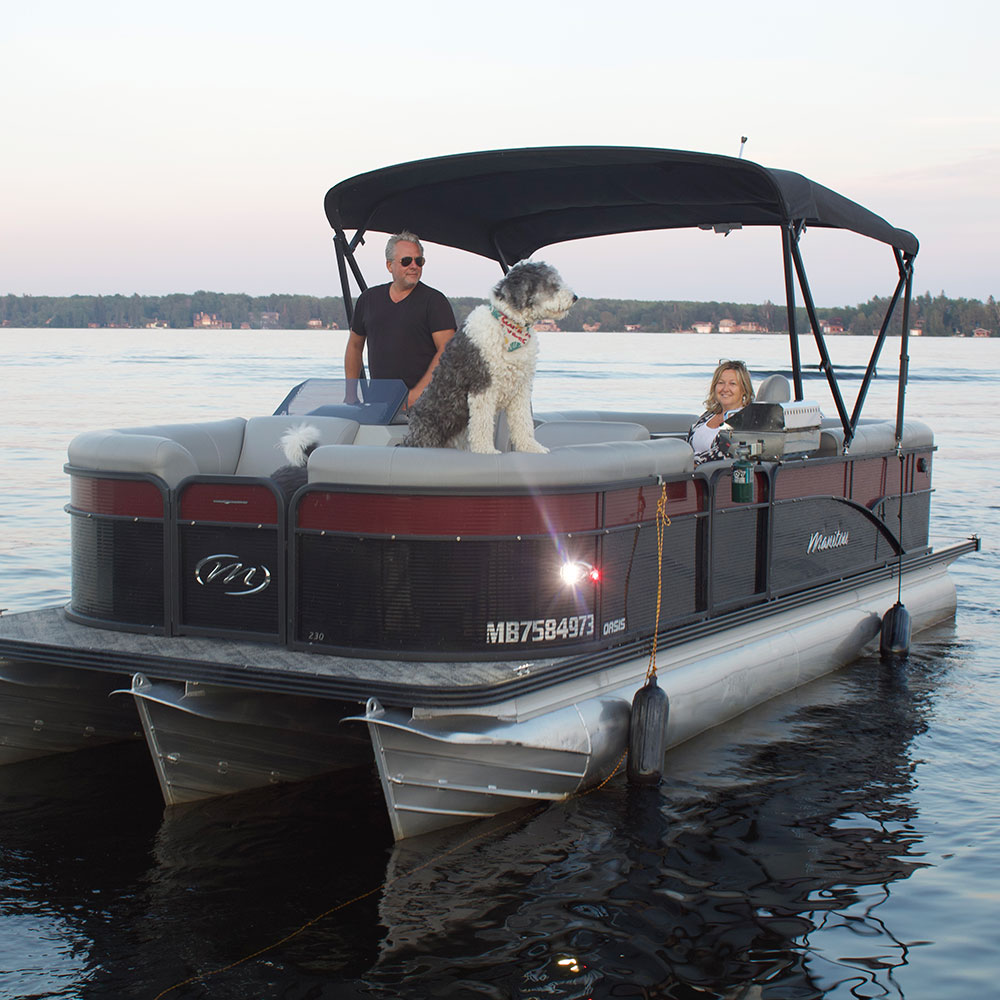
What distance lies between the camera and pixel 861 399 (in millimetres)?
8484

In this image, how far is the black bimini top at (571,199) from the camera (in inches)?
277

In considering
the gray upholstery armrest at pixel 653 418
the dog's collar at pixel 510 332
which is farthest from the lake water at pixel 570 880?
the gray upholstery armrest at pixel 653 418

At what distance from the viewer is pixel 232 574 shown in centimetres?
575

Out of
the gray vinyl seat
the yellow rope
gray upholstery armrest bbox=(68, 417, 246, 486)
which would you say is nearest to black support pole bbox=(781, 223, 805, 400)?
the gray vinyl seat

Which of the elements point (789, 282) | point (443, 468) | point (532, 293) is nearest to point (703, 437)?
point (789, 282)

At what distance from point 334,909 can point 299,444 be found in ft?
6.97

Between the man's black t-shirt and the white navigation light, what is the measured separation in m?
2.01

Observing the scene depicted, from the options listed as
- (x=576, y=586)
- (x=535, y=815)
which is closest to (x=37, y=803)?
(x=535, y=815)

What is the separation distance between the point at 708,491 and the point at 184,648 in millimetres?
2922

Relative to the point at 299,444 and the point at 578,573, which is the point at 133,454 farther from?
the point at 578,573

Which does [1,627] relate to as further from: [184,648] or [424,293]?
[424,293]

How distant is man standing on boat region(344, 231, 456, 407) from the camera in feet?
24.0

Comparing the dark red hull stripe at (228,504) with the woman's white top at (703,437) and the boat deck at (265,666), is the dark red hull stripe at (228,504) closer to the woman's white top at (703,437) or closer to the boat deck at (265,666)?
the boat deck at (265,666)

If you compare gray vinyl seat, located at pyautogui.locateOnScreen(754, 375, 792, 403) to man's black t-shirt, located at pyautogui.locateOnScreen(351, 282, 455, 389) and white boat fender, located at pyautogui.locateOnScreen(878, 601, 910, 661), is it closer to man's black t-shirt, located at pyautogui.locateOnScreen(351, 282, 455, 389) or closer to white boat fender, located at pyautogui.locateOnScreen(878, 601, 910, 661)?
white boat fender, located at pyautogui.locateOnScreen(878, 601, 910, 661)
